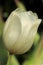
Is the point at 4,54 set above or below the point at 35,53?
above

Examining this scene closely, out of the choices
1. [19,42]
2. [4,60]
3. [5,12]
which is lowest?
[5,12]

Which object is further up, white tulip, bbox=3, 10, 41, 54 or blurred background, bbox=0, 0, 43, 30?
white tulip, bbox=3, 10, 41, 54

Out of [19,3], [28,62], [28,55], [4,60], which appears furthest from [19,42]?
[19,3]

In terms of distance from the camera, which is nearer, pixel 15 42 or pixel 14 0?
pixel 15 42

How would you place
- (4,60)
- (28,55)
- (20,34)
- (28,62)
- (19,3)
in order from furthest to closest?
(19,3) < (28,55) < (28,62) < (4,60) < (20,34)

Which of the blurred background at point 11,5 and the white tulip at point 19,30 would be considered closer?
the white tulip at point 19,30

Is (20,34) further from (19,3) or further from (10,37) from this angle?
(19,3)

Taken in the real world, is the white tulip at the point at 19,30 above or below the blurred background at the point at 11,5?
above

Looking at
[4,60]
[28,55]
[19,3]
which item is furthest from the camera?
[19,3]

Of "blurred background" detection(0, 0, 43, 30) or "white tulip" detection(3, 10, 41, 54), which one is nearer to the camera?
"white tulip" detection(3, 10, 41, 54)

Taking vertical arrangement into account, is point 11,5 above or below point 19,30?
below

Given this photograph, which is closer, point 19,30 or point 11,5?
point 19,30
